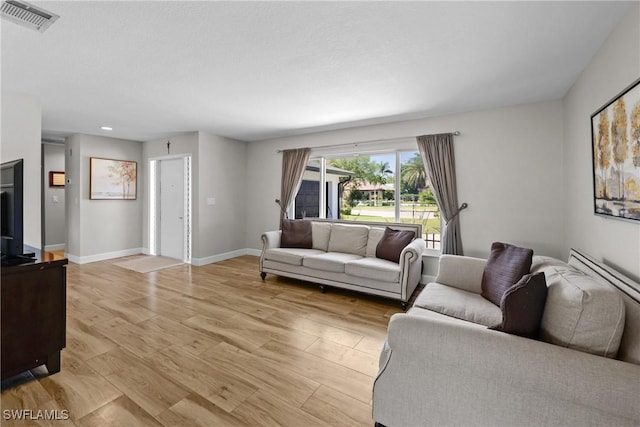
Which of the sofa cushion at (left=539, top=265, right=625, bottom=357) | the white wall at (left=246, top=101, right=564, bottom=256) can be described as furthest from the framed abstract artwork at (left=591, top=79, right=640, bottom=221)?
the white wall at (left=246, top=101, right=564, bottom=256)

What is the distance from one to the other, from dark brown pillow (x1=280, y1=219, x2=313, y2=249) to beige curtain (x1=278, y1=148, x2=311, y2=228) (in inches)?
28.3

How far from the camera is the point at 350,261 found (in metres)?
3.58

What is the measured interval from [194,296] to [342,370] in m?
2.28

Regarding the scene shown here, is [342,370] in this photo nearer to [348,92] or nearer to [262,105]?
[348,92]

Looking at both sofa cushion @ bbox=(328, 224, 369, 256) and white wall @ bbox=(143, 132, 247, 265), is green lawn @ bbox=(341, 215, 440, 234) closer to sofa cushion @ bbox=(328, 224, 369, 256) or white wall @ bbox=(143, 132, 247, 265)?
sofa cushion @ bbox=(328, 224, 369, 256)

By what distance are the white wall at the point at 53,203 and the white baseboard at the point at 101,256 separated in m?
1.32

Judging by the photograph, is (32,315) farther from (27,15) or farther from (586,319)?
(586,319)

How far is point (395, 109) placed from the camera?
12.0 ft

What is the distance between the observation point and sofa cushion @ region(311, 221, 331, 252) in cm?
441

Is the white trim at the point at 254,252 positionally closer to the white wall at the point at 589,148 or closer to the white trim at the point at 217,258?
the white trim at the point at 217,258

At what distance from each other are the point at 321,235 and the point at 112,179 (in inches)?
172

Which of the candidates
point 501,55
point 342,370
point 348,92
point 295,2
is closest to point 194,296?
point 342,370

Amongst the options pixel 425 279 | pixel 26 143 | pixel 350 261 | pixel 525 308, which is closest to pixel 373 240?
pixel 350 261

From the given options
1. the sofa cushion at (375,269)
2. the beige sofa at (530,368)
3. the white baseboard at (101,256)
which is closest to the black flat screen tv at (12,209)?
the beige sofa at (530,368)
